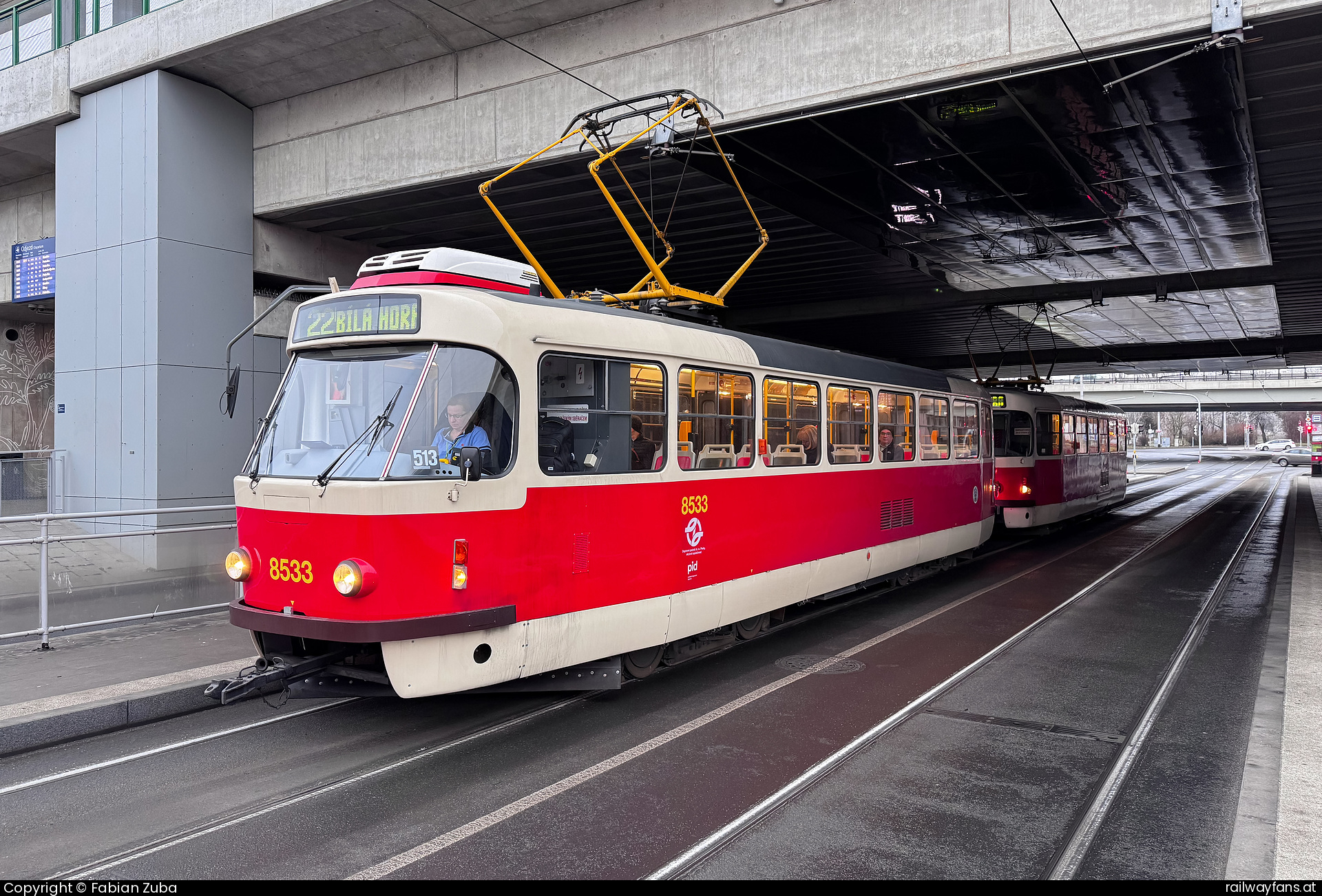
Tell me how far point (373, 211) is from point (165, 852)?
1343 cm

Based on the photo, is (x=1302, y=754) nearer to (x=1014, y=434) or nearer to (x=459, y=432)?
(x=459, y=432)

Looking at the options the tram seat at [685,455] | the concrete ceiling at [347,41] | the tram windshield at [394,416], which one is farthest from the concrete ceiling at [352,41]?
the tram windshield at [394,416]

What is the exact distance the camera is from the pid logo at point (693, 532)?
751cm

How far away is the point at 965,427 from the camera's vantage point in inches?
555

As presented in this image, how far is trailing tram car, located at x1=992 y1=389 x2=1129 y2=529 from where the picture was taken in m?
18.3

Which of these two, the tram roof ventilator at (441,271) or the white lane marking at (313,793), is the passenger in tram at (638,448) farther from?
the white lane marking at (313,793)

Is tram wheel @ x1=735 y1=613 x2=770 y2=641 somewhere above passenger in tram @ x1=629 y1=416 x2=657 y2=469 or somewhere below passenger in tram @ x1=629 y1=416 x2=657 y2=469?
below

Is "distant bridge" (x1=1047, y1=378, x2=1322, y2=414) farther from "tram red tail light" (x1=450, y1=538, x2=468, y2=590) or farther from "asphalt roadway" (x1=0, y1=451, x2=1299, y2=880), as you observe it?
"tram red tail light" (x1=450, y1=538, x2=468, y2=590)

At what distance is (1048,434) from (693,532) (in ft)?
45.6

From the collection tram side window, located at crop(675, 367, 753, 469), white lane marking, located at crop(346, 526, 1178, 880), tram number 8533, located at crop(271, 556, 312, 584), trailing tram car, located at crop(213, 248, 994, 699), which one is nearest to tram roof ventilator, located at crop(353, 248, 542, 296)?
trailing tram car, located at crop(213, 248, 994, 699)

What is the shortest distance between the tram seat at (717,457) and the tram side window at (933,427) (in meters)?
5.01

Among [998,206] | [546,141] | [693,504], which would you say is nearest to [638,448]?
[693,504]

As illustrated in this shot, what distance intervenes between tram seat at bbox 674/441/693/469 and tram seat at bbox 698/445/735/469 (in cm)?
15
